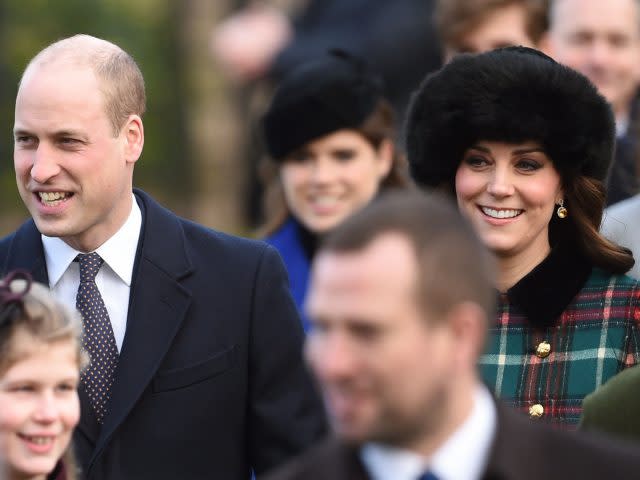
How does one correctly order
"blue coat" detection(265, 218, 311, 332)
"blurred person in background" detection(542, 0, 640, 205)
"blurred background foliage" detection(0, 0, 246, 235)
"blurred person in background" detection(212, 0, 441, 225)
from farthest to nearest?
"blurred background foliage" detection(0, 0, 246, 235) < "blurred person in background" detection(212, 0, 441, 225) < "blurred person in background" detection(542, 0, 640, 205) < "blue coat" detection(265, 218, 311, 332)

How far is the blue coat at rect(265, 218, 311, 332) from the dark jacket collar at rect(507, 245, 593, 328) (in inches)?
66.5

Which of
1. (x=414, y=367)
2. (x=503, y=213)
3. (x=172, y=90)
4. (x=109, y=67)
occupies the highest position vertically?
(x=109, y=67)

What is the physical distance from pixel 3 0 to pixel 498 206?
10.0 meters

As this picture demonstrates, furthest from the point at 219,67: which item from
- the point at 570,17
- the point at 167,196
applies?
the point at 570,17

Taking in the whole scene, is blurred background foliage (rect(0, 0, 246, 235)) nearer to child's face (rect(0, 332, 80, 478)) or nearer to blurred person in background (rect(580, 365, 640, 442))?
child's face (rect(0, 332, 80, 478))

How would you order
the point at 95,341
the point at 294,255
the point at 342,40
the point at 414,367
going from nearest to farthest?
the point at 414,367
the point at 95,341
the point at 294,255
the point at 342,40

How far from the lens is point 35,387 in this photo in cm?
501

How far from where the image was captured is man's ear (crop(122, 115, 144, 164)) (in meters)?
5.81

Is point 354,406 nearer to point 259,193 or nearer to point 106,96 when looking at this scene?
point 106,96

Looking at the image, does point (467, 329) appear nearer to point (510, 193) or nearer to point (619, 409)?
point (619, 409)

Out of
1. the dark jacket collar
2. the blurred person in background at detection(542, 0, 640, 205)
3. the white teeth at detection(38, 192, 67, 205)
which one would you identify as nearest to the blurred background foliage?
the blurred person in background at detection(542, 0, 640, 205)

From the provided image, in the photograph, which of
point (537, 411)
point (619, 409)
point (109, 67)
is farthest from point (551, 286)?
point (109, 67)

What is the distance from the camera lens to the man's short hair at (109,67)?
575 cm

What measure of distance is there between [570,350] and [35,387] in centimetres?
165
